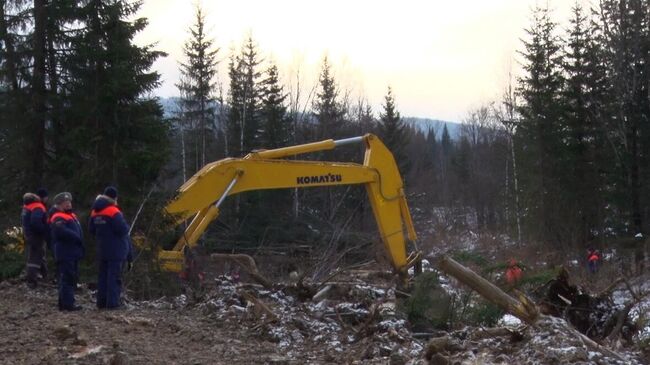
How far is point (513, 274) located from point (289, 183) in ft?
15.8

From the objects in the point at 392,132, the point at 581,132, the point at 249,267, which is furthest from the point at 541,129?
the point at 249,267

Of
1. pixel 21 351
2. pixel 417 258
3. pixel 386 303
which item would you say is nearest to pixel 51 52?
pixel 417 258

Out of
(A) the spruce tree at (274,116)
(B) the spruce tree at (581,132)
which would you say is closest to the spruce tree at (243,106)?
(A) the spruce tree at (274,116)

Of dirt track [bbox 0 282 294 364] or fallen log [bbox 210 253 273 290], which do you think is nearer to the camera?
dirt track [bbox 0 282 294 364]

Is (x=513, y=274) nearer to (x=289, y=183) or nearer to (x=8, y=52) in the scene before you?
(x=289, y=183)

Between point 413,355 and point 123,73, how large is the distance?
14.5 metres

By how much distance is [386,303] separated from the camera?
11469 mm

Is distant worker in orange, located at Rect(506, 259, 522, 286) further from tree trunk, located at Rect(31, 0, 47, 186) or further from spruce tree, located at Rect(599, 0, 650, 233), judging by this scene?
spruce tree, located at Rect(599, 0, 650, 233)

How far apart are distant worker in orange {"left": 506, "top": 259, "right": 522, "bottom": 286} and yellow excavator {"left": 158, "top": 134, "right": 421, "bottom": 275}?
9.24ft

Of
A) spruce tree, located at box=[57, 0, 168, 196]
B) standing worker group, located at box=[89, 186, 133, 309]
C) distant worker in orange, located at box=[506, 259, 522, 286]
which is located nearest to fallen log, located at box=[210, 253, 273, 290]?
standing worker group, located at box=[89, 186, 133, 309]

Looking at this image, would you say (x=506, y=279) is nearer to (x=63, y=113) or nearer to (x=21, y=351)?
(x=21, y=351)

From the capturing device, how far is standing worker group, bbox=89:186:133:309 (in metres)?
10.4

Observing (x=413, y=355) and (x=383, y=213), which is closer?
(x=413, y=355)

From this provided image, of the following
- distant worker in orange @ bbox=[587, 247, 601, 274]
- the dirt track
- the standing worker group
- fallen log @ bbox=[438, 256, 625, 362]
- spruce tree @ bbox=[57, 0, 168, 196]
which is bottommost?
distant worker in orange @ bbox=[587, 247, 601, 274]
